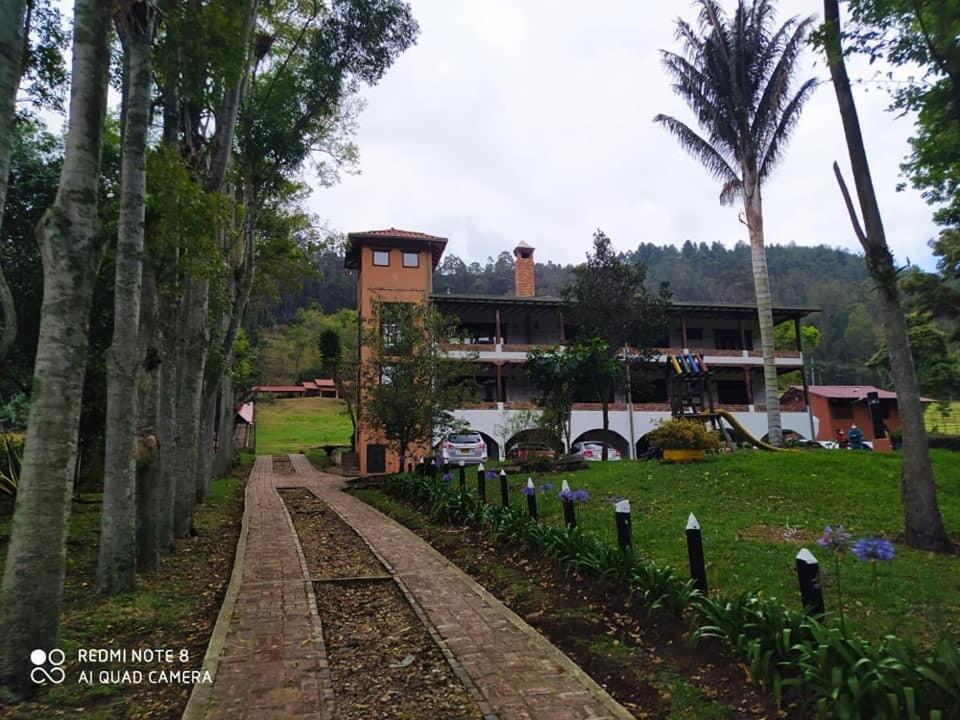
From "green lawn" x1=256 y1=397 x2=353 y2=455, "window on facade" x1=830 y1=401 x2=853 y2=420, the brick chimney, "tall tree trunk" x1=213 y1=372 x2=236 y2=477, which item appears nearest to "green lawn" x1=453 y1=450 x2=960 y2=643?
"tall tree trunk" x1=213 y1=372 x2=236 y2=477

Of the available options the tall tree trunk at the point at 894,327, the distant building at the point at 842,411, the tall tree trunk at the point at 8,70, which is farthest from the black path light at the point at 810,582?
the distant building at the point at 842,411

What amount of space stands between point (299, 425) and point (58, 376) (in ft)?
164

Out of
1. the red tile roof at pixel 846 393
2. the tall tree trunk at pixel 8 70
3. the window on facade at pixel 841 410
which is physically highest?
the tall tree trunk at pixel 8 70

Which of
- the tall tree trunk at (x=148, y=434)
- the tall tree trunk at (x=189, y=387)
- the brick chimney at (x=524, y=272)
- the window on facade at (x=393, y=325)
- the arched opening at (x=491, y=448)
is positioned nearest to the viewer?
the tall tree trunk at (x=148, y=434)

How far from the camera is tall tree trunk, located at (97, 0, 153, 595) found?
19.1 ft

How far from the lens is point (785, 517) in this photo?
886 cm

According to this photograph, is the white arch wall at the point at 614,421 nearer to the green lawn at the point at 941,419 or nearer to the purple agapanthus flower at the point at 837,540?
the green lawn at the point at 941,419

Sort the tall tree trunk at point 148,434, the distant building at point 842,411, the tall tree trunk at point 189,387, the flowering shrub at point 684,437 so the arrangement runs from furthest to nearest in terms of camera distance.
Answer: the distant building at point 842,411 < the flowering shrub at point 684,437 < the tall tree trunk at point 189,387 < the tall tree trunk at point 148,434

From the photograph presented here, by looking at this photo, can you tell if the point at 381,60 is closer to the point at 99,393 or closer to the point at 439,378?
the point at 439,378

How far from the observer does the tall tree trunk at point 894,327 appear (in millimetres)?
7312

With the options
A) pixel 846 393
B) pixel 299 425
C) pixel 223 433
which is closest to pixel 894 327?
pixel 223 433

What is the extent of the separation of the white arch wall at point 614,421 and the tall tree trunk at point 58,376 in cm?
2147

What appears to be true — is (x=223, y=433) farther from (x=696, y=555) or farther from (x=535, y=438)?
(x=696, y=555)

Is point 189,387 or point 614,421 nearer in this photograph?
point 189,387
